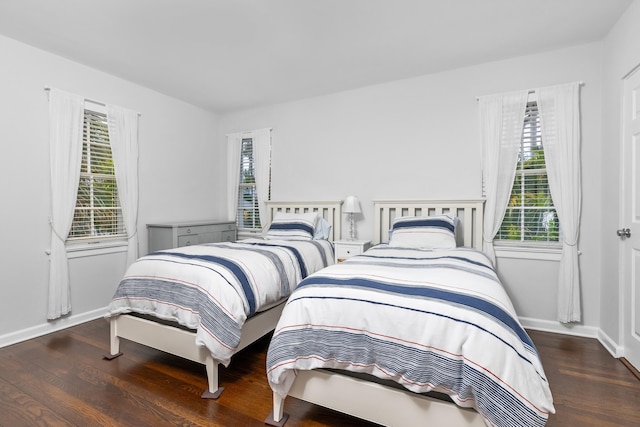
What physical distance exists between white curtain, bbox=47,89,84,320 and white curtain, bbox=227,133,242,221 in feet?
6.41

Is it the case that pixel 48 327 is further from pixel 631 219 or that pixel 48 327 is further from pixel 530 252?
pixel 631 219

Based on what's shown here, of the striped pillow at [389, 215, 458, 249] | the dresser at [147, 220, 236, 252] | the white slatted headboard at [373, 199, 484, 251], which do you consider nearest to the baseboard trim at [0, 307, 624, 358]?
the white slatted headboard at [373, 199, 484, 251]

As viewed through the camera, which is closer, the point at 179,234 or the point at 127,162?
the point at 127,162

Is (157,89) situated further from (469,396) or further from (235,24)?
(469,396)

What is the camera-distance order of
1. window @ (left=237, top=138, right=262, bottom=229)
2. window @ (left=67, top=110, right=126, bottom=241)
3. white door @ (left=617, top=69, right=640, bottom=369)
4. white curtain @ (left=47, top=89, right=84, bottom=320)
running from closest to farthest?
white door @ (left=617, top=69, right=640, bottom=369)
white curtain @ (left=47, top=89, right=84, bottom=320)
window @ (left=67, top=110, right=126, bottom=241)
window @ (left=237, top=138, right=262, bottom=229)

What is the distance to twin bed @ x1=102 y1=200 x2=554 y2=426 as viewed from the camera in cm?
118

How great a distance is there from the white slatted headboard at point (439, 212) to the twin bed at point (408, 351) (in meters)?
1.38

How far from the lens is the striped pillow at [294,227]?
3623mm

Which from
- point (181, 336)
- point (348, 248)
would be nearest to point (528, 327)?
point (348, 248)

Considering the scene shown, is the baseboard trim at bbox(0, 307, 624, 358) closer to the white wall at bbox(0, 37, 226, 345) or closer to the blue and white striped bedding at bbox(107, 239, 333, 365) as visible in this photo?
the white wall at bbox(0, 37, 226, 345)

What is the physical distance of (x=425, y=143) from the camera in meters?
3.47

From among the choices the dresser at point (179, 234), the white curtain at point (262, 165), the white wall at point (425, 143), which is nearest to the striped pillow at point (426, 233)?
the white wall at point (425, 143)

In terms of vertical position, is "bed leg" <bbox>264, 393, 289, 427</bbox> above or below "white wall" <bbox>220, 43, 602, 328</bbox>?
below

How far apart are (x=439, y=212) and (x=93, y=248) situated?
146 inches
